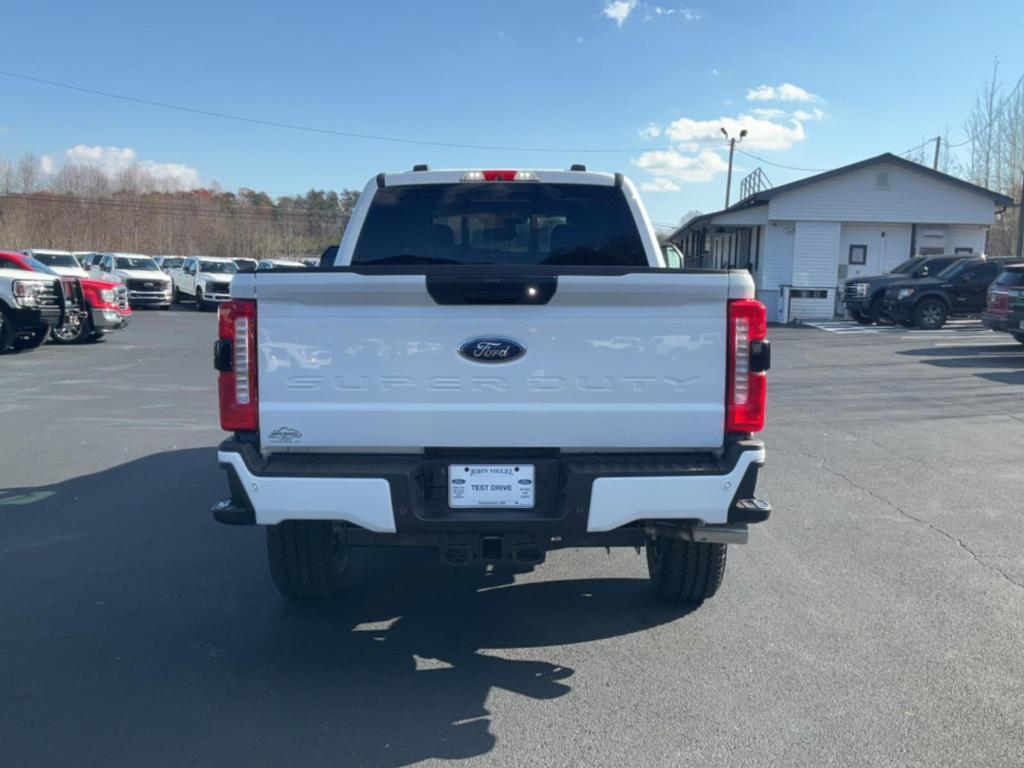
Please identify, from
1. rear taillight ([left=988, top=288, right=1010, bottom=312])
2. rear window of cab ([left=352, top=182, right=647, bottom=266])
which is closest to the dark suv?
rear taillight ([left=988, top=288, right=1010, bottom=312])

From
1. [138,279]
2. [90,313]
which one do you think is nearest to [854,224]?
[90,313]

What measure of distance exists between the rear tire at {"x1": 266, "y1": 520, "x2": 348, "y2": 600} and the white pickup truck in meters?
0.73

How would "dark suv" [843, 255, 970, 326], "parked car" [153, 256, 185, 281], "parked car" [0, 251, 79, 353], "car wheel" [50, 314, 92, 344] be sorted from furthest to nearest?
"parked car" [153, 256, 185, 281] < "dark suv" [843, 255, 970, 326] < "car wheel" [50, 314, 92, 344] < "parked car" [0, 251, 79, 353]

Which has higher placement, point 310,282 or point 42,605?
point 310,282

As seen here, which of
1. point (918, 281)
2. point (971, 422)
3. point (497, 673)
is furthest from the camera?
point (918, 281)

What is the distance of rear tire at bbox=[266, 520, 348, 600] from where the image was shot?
434 cm

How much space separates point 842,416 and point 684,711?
8.01 meters

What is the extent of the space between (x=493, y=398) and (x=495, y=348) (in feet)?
0.67

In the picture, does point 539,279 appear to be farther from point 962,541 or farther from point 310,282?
point 962,541

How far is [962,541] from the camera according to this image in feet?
19.0

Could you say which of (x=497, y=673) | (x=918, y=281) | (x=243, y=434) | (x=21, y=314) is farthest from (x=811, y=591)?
(x=918, y=281)

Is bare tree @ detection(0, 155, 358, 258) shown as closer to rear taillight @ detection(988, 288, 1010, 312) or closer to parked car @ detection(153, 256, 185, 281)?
parked car @ detection(153, 256, 185, 281)

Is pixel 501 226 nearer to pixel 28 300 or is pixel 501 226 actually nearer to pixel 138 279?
pixel 28 300

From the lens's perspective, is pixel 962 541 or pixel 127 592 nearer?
pixel 127 592
